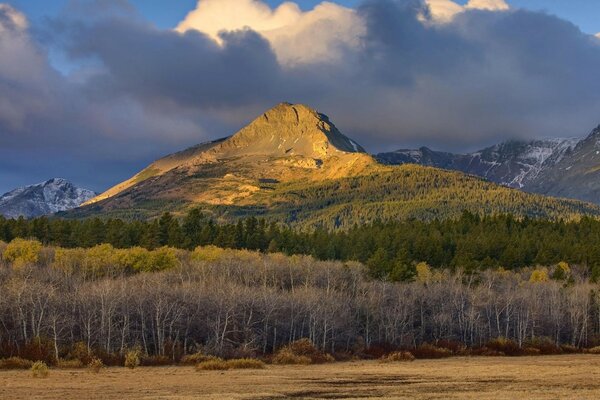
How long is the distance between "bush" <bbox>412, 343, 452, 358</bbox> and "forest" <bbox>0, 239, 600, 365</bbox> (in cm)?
73

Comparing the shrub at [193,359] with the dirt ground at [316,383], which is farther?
the shrub at [193,359]

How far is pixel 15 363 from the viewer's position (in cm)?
7512

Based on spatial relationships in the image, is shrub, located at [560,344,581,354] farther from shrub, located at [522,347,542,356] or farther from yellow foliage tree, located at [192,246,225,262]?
yellow foliage tree, located at [192,246,225,262]

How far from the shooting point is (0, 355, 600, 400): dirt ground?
48.7 m

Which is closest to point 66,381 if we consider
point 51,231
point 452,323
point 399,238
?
point 452,323

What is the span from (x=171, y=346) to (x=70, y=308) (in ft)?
53.8

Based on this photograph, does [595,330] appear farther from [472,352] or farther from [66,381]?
[66,381]

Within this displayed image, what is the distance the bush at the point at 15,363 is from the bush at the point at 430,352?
186ft

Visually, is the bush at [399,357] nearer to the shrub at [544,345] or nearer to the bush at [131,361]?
the shrub at [544,345]

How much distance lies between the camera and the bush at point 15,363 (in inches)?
2928

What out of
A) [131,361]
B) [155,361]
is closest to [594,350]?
[155,361]

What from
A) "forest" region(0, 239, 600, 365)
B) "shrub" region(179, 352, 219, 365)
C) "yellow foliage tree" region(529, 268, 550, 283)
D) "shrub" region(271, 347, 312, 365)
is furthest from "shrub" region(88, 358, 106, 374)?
"yellow foliage tree" region(529, 268, 550, 283)

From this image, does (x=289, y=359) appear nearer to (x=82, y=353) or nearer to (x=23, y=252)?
(x=82, y=353)

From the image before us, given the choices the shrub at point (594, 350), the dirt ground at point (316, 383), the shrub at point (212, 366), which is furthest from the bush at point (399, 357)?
the shrub at point (594, 350)
